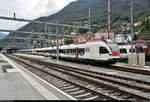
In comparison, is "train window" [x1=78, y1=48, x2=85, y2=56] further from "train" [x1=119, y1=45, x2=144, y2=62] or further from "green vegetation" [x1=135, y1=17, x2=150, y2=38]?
"green vegetation" [x1=135, y1=17, x2=150, y2=38]

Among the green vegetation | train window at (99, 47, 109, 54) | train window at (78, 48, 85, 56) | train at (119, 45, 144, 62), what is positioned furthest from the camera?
the green vegetation

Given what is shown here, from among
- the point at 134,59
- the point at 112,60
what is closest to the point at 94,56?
the point at 112,60

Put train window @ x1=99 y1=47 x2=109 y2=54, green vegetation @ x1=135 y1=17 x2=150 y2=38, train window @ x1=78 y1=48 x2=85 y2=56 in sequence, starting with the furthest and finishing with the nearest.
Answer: green vegetation @ x1=135 y1=17 x2=150 y2=38
train window @ x1=78 y1=48 x2=85 y2=56
train window @ x1=99 y1=47 x2=109 y2=54

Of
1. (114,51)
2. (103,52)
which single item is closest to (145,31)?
(114,51)

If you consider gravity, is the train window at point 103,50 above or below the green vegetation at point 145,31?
below

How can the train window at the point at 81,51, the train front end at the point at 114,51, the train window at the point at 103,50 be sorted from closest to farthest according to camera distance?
the train front end at the point at 114,51
the train window at the point at 103,50
the train window at the point at 81,51

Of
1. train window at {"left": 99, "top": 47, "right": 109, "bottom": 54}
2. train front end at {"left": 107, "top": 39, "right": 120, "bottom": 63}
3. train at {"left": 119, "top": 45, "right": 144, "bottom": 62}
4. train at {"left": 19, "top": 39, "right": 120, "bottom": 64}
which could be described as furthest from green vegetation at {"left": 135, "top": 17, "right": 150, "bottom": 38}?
train window at {"left": 99, "top": 47, "right": 109, "bottom": 54}

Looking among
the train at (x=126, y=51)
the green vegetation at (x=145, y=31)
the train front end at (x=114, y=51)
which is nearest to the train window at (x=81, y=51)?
the train front end at (x=114, y=51)

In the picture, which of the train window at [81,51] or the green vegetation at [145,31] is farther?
the green vegetation at [145,31]

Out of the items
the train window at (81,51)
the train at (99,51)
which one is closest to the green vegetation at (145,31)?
the train window at (81,51)

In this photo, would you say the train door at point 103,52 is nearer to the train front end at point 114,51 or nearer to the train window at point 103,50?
the train window at point 103,50

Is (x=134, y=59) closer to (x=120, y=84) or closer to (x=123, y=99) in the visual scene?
(x=120, y=84)

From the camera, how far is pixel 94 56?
20.4 m

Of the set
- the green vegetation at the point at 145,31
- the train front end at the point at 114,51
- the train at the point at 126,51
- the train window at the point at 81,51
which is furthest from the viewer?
the green vegetation at the point at 145,31
